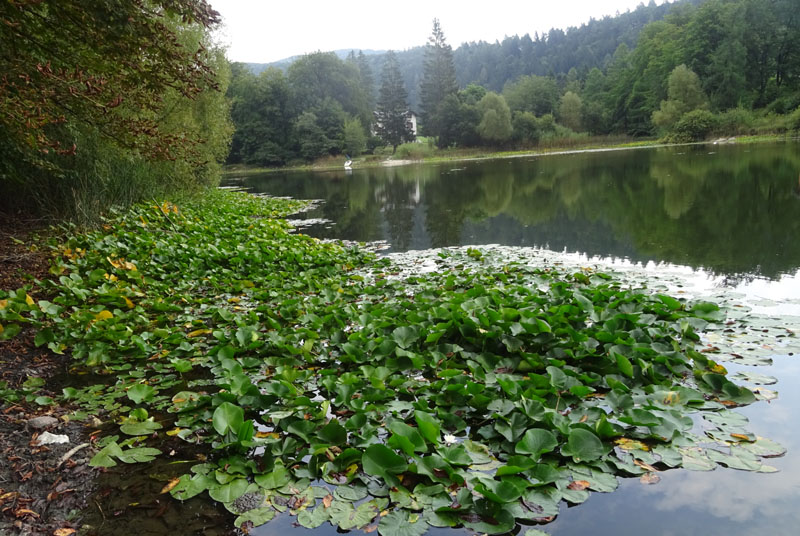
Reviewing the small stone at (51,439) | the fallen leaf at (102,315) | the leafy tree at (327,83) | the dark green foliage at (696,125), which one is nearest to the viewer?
the small stone at (51,439)

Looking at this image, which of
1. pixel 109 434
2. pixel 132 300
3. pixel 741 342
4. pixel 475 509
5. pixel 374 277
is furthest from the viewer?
pixel 374 277

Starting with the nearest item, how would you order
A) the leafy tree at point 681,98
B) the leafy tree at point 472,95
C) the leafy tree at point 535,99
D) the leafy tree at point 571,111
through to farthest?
the leafy tree at point 681,98, the leafy tree at point 571,111, the leafy tree at point 472,95, the leafy tree at point 535,99

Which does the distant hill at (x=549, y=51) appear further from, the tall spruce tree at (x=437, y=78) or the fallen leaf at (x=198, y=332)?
the fallen leaf at (x=198, y=332)

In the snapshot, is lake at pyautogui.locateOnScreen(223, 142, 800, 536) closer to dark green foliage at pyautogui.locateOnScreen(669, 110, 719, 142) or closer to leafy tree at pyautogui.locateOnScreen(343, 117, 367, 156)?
dark green foliage at pyautogui.locateOnScreen(669, 110, 719, 142)

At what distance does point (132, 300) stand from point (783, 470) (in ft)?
20.9

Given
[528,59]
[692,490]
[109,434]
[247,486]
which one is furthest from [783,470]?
[528,59]

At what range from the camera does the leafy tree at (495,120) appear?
64.9 metres

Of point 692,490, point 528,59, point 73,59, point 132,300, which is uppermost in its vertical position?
point 528,59

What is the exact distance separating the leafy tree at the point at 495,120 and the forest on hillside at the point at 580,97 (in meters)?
0.14

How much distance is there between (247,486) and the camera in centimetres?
272

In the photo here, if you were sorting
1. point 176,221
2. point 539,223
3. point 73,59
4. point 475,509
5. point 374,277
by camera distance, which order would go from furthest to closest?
point 539,223, point 176,221, point 374,277, point 73,59, point 475,509

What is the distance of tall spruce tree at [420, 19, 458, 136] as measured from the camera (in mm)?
74762

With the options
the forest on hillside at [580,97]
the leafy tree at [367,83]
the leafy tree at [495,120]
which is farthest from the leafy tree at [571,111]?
the leafy tree at [367,83]

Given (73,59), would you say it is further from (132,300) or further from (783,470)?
(783,470)
